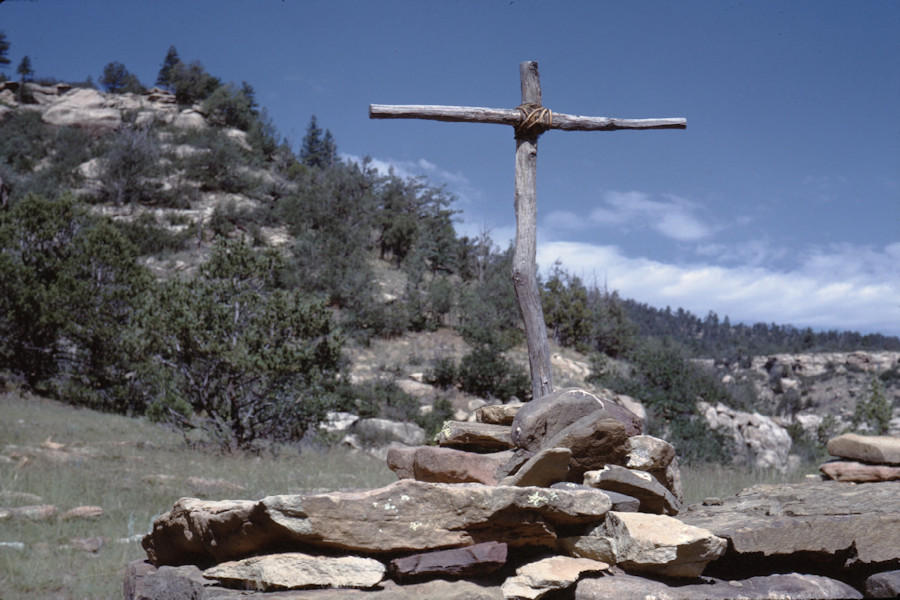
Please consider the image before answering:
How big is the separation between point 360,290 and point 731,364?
93.2ft

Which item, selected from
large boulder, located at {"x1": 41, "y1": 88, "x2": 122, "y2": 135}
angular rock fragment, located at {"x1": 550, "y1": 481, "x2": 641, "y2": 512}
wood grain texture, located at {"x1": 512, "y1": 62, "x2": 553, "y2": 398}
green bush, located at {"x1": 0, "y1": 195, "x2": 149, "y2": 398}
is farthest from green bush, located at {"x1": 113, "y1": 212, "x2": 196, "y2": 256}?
angular rock fragment, located at {"x1": 550, "y1": 481, "x2": 641, "y2": 512}

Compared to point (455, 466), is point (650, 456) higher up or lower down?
higher up

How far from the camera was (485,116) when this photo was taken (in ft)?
14.1

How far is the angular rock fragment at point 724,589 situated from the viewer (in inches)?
99.1

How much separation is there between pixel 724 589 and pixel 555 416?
1.25 m

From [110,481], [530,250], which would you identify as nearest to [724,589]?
[530,250]

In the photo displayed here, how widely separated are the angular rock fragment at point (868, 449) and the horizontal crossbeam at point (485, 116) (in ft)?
9.37

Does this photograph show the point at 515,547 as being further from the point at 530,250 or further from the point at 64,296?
the point at 64,296

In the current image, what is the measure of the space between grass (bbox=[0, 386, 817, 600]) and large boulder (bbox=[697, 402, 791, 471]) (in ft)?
23.2

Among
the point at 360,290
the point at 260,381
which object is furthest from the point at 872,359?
the point at 260,381

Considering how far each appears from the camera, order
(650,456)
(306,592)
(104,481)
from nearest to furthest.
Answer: (306,592) < (650,456) < (104,481)

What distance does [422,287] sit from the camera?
103ft

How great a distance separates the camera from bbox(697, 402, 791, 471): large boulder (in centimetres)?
1720

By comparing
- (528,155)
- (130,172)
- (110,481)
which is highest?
(130,172)
